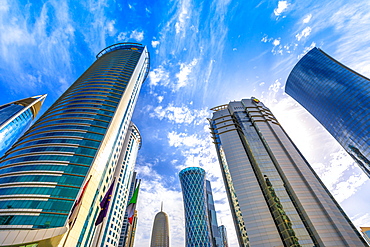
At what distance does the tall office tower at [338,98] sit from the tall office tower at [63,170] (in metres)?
112

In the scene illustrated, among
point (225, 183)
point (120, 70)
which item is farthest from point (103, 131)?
point (225, 183)

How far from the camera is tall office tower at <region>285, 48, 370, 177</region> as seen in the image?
3418 inches

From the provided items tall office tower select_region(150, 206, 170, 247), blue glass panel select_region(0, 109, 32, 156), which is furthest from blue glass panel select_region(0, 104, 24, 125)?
tall office tower select_region(150, 206, 170, 247)

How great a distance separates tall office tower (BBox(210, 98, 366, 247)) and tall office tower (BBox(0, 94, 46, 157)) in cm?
9800

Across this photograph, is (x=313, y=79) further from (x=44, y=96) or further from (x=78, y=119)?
(x=44, y=96)

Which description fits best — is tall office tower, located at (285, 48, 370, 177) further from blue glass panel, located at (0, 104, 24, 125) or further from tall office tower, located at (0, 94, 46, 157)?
blue glass panel, located at (0, 104, 24, 125)

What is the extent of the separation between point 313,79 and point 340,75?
13.6 meters

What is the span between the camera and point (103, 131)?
58094mm

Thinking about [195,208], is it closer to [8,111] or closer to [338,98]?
[338,98]

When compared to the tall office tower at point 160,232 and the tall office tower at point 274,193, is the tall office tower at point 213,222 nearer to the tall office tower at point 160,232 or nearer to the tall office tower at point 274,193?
the tall office tower at point 160,232

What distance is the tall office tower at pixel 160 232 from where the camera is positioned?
17762cm

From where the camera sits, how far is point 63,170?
4606 centimetres

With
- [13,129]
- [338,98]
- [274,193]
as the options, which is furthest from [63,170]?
[338,98]

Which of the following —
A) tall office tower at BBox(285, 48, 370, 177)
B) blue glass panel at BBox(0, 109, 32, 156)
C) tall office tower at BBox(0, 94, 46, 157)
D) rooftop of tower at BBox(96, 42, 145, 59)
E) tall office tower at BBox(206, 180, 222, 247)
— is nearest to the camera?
blue glass panel at BBox(0, 109, 32, 156)
